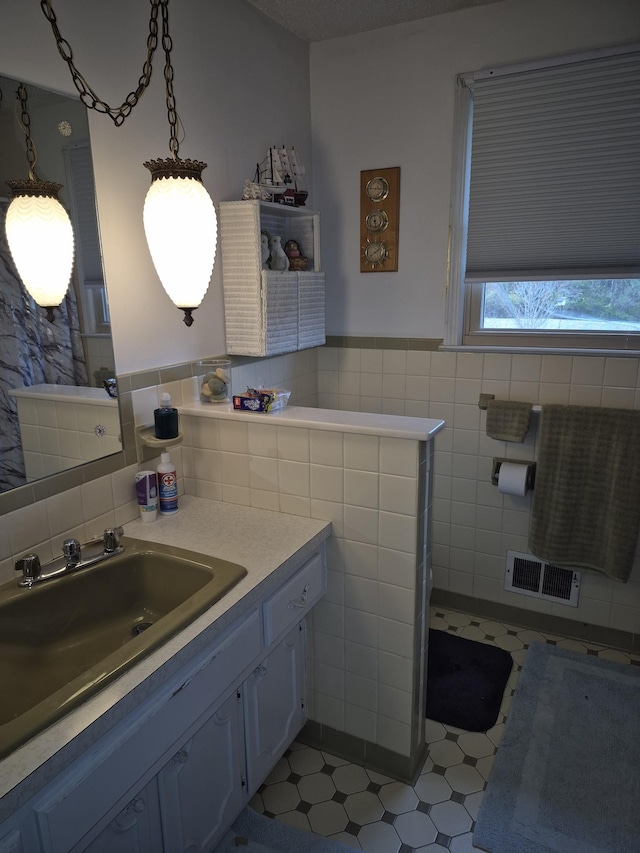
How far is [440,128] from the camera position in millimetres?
2363

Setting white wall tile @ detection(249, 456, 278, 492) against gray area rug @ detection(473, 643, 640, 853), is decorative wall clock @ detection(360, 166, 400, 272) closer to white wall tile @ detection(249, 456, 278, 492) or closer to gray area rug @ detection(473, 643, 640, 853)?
white wall tile @ detection(249, 456, 278, 492)

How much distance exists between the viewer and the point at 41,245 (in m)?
1.34

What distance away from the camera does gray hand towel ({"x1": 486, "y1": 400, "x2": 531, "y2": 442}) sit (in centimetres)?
232

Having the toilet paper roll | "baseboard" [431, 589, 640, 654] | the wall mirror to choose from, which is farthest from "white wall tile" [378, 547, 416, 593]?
"baseboard" [431, 589, 640, 654]

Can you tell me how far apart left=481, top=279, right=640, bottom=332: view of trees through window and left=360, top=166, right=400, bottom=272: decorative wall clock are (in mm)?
454

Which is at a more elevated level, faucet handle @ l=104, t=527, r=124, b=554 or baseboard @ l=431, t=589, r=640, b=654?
faucet handle @ l=104, t=527, r=124, b=554

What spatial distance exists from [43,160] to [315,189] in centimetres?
151

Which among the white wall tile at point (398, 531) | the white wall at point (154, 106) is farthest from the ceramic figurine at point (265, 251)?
the white wall tile at point (398, 531)

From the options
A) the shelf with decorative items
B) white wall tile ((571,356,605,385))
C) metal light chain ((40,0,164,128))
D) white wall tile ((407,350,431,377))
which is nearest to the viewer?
metal light chain ((40,0,164,128))

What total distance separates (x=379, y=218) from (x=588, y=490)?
1438 millimetres

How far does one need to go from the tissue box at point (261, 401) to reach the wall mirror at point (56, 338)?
36 centimetres

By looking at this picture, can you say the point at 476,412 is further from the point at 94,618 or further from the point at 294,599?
the point at 94,618

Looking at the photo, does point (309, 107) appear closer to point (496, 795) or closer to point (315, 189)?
point (315, 189)

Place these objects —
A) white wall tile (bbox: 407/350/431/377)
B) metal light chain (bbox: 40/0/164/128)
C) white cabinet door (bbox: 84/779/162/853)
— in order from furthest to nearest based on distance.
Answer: white wall tile (bbox: 407/350/431/377) < metal light chain (bbox: 40/0/164/128) < white cabinet door (bbox: 84/779/162/853)
